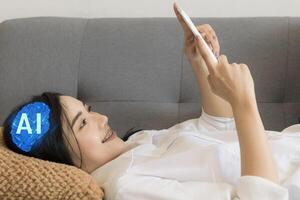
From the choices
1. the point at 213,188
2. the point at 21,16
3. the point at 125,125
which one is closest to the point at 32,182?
the point at 213,188

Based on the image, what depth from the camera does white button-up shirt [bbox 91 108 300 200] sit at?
1.01 m

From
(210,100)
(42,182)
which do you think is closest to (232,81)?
(210,100)

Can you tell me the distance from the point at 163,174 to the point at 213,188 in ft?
0.46

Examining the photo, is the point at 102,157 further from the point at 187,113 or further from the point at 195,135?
the point at 187,113

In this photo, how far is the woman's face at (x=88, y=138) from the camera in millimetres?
1223

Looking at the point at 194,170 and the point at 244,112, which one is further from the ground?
the point at 244,112

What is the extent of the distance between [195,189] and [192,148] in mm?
174

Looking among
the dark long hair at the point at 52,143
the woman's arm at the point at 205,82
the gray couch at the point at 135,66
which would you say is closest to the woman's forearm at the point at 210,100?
the woman's arm at the point at 205,82

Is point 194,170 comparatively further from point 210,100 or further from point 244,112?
point 210,100

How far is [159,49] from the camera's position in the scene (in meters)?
1.53
